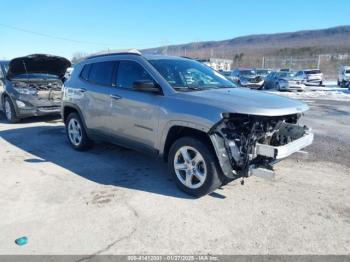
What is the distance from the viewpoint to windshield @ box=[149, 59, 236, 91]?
4770 millimetres

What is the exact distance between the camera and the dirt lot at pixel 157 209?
3.28 meters

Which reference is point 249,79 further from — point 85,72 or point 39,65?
point 85,72

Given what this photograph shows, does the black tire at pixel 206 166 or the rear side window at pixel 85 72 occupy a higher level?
the rear side window at pixel 85 72

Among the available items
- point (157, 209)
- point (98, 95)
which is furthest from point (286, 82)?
point (157, 209)

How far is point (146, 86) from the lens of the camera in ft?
14.8

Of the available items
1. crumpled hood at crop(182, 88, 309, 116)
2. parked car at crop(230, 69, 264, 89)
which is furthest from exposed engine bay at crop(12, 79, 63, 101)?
Answer: parked car at crop(230, 69, 264, 89)

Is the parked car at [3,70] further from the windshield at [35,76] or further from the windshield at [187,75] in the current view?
the windshield at [187,75]


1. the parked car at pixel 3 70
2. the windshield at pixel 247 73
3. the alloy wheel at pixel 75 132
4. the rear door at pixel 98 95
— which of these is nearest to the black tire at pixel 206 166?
the rear door at pixel 98 95

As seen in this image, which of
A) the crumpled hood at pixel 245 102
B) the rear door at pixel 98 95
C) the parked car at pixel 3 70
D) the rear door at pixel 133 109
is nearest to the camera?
the crumpled hood at pixel 245 102

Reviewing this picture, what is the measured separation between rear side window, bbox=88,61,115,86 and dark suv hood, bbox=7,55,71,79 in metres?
4.72

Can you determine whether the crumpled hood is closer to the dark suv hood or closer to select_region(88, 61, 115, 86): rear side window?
select_region(88, 61, 115, 86): rear side window

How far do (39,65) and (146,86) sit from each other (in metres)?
7.25

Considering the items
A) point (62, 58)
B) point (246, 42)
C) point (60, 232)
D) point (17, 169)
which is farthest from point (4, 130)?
point (246, 42)

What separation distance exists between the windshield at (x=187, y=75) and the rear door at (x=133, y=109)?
27cm
